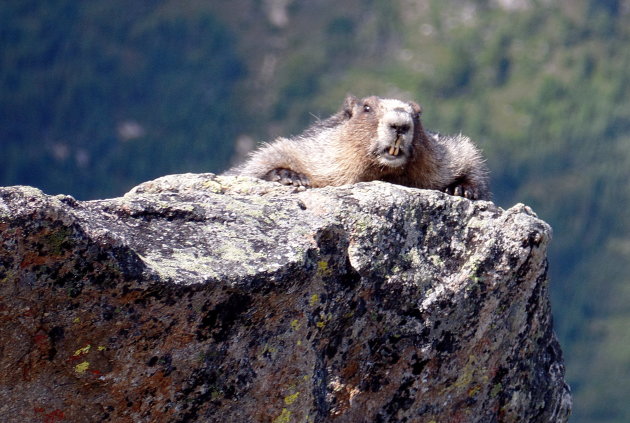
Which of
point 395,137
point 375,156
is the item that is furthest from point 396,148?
point 375,156

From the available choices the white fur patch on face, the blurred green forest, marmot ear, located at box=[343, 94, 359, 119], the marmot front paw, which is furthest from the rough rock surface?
the blurred green forest

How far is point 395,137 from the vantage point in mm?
8109

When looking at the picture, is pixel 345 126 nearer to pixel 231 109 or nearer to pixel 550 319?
pixel 550 319

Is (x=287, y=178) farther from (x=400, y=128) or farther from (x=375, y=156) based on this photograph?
(x=400, y=128)

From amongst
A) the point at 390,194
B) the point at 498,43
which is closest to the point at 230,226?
the point at 390,194

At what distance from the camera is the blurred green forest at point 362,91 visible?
52969mm

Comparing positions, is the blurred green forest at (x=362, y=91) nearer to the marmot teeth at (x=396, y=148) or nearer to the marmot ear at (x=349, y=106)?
the marmot ear at (x=349, y=106)

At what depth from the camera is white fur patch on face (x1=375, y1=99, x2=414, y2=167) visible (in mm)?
8070

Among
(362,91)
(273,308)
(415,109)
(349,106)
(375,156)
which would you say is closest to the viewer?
(273,308)

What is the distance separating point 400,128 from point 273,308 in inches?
125

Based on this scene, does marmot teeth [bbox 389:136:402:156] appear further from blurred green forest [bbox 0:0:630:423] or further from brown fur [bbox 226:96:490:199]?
blurred green forest [bbox 0:0:630:423]

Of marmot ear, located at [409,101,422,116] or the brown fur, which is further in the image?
marmot ear, located at [409,101,422,116]

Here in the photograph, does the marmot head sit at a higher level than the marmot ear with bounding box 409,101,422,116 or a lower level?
lower

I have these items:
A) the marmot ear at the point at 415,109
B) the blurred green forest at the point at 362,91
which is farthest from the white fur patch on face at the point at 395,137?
the blurred green forest at the point at 362,91
